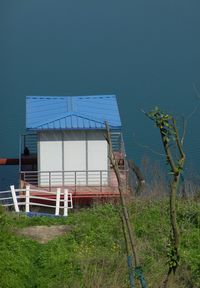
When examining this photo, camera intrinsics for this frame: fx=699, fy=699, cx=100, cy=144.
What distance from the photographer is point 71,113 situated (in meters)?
18.3

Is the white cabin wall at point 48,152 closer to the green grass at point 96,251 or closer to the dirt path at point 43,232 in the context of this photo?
the green grass at point 96,251

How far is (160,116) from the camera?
6.18 metres

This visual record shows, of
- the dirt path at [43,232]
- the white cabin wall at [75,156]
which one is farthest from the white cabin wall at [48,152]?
the dirt path at [43,232]

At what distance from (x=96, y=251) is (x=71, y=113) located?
9.48 meters

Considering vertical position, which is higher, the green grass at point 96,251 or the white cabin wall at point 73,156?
the white cabin wall at point 73,156

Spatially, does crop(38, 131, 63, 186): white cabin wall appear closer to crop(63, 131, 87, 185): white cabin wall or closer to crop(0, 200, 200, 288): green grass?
crop(63, 131, 87, 185): white cabin wall

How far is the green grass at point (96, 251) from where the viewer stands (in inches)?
309

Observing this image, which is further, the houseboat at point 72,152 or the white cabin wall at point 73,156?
the white cabin wall at point 73,156

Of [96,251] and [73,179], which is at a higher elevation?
[73,179]

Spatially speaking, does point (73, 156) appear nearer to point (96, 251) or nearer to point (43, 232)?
point (43, 232)

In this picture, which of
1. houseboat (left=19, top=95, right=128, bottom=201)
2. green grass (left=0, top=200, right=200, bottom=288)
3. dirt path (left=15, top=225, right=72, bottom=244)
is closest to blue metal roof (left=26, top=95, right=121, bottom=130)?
houseboat (left=19, top=95, right=128, bottom=201)

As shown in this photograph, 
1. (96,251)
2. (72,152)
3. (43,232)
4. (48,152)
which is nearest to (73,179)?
(72,152)

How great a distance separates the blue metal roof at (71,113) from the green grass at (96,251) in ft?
21.0

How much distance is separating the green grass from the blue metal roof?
21.0 feet
